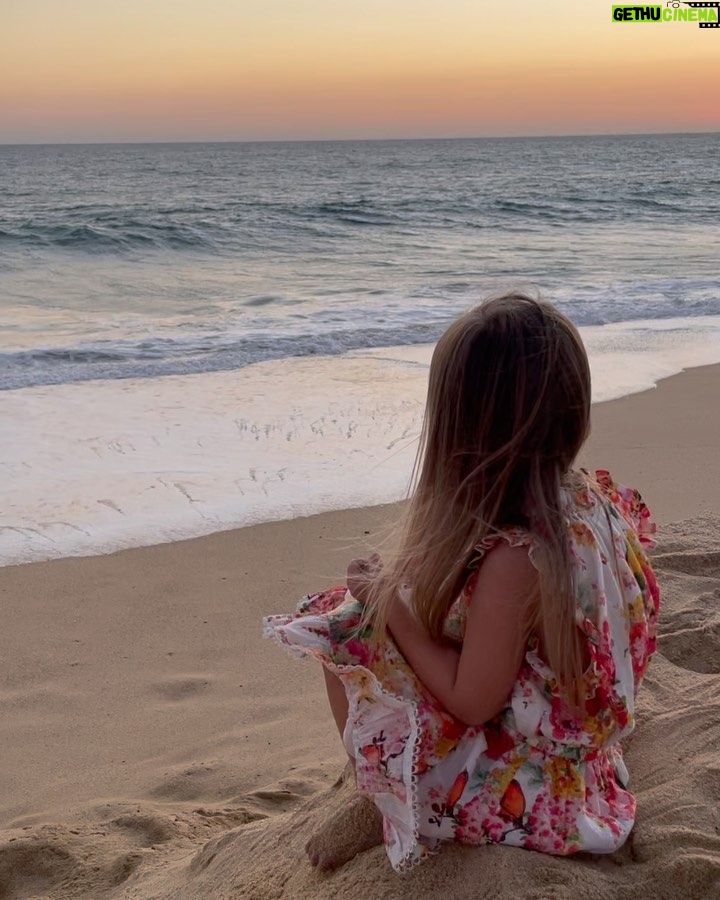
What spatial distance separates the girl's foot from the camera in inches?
79.1

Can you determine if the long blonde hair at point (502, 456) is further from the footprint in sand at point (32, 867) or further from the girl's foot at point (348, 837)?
the footprint in sand at point (32, 867)

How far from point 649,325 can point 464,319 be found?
8888mm

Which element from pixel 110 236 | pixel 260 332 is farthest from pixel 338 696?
pixel 110 236

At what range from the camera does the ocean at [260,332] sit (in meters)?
5.12

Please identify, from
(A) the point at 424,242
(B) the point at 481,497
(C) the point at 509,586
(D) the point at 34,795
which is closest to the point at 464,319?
(B) the point at 481,497

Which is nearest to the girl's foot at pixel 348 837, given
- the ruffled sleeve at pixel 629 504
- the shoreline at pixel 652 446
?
the ruffled sleeve at pixel 629 504

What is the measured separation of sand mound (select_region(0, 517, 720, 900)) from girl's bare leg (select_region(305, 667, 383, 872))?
1.1 inches

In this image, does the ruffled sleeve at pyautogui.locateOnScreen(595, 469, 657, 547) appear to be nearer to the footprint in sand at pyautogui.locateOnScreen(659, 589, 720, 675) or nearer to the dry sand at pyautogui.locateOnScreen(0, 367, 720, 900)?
the dry sand at pyautogui.locateOnScreen(0, 367, 720, 900)

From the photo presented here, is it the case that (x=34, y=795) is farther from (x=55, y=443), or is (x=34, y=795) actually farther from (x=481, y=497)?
(x=55, y=443)

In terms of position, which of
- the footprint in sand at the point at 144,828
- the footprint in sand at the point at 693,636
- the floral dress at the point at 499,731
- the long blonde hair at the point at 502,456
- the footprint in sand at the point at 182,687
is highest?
the long blonde hair at the point at 502,456

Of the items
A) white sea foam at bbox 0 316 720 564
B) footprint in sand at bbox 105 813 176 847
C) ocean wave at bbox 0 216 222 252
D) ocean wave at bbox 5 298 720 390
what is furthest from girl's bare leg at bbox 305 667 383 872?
ocean wave at bbox 0 216 222 252

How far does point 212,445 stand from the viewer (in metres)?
5.84

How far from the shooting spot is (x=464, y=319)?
1759 millimetres

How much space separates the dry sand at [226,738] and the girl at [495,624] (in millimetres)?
109
